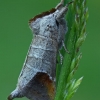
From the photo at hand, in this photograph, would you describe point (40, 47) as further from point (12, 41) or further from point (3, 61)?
point (12, 41)

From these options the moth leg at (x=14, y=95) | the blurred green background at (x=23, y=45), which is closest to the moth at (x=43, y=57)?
the moth leg at (x=14, y=95)

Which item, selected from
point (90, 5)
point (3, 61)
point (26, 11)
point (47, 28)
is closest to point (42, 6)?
point (26, 11)

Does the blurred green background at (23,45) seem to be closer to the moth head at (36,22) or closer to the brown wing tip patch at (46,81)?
the moth head at (36,22)

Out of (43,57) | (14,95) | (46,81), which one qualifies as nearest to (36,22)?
(43,57)

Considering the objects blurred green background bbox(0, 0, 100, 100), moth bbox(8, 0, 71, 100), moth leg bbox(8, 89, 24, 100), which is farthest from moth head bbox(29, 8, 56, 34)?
blurred green background bbox(0, 0, 100, 100)

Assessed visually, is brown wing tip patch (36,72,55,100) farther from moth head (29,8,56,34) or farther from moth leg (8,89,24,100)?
moth head (29,8,56,34)
